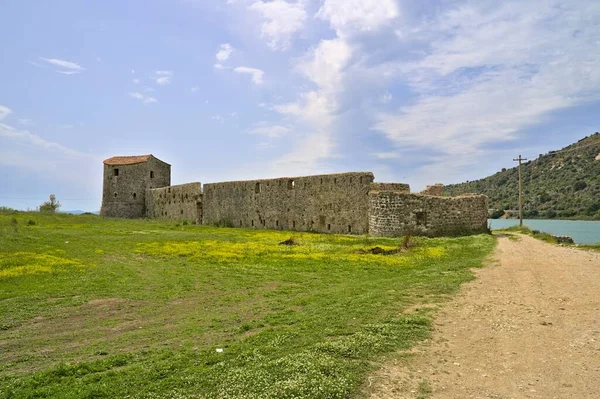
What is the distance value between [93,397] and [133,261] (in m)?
12.1

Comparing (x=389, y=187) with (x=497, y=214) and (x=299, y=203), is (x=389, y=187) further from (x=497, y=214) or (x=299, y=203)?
(x=497, y=214)

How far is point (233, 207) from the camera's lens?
35406mm

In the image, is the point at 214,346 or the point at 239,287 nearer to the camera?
the point at 214,346

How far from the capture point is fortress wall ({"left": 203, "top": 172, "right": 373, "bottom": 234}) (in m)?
26.8

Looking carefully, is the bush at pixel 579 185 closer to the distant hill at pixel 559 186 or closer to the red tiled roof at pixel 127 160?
the distant hill at pixel 559 186

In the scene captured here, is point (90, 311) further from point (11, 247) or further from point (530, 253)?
point (530, 253)

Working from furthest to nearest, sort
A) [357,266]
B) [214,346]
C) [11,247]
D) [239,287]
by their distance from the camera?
1. [11,247]
2. [357,266]
3. [239,287]
4. [214,346]

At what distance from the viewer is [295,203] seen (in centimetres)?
3050

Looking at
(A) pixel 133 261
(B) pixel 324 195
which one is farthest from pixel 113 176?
(A) pixel 133 261

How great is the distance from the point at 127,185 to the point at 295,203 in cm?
2549

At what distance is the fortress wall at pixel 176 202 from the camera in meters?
39.1

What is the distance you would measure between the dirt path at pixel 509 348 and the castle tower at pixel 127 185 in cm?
4320

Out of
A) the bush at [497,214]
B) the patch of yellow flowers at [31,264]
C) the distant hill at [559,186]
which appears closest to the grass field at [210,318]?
the patch of yellow flowers at [31,264]

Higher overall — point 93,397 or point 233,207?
point 233,207
